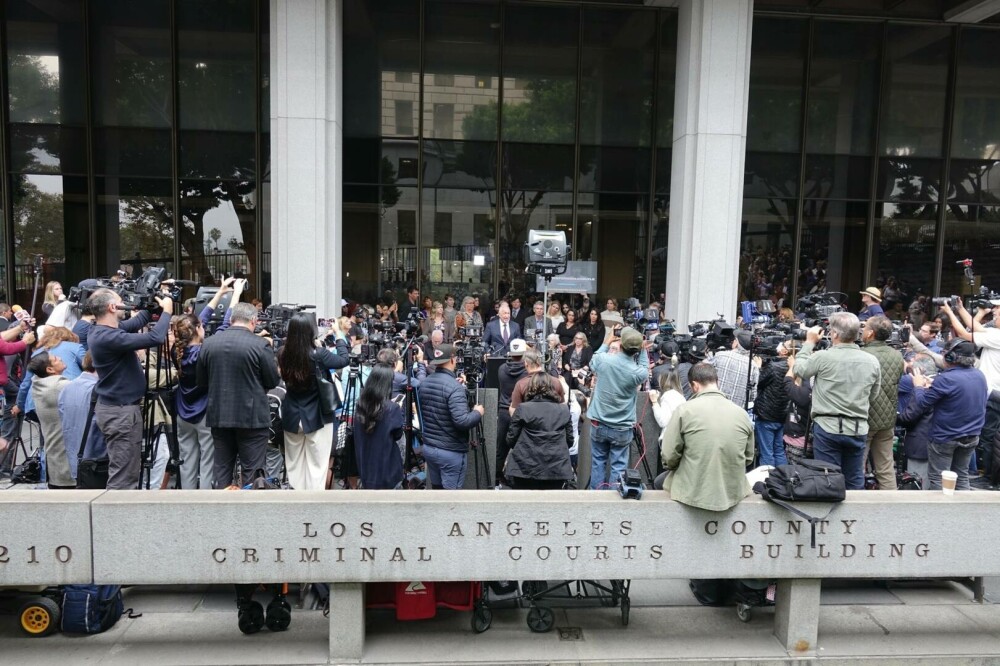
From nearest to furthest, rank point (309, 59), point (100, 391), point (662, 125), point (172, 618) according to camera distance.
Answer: point (172, 618) → point (100, 391) → point (309, 59) → point (662, 125)

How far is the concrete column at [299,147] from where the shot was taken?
11.1 meters

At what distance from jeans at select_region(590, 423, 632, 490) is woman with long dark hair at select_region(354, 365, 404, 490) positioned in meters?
1.96

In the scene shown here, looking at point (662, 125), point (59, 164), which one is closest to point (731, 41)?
point (662, 125)

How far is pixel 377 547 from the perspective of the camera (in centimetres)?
418

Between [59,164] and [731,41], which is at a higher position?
[731,41]

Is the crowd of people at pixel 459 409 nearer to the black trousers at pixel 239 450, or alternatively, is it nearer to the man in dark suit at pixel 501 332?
the black trousers at pixel 239 450

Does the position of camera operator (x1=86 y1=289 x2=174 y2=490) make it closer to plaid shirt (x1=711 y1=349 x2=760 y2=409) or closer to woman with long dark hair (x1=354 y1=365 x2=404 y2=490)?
woman with long dark hair (x1=354 y1=365 x2=404 y2=490)

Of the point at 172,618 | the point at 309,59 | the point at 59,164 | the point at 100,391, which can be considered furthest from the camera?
the point at 59,164

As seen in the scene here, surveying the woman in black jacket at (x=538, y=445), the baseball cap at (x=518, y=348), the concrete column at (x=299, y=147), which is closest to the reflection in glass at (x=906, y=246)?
the baseball cap at (x=518, y=348)

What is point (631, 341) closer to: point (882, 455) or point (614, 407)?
point (614, 407)

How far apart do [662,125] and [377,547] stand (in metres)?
13.1

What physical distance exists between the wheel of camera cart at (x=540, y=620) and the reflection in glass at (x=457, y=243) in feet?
35.0

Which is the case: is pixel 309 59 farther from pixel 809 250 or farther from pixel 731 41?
pixel 809 250

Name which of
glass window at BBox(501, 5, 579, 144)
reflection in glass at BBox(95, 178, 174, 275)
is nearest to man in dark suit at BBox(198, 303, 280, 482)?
reflection in glass at BBox(95, 178, 174, 275)
